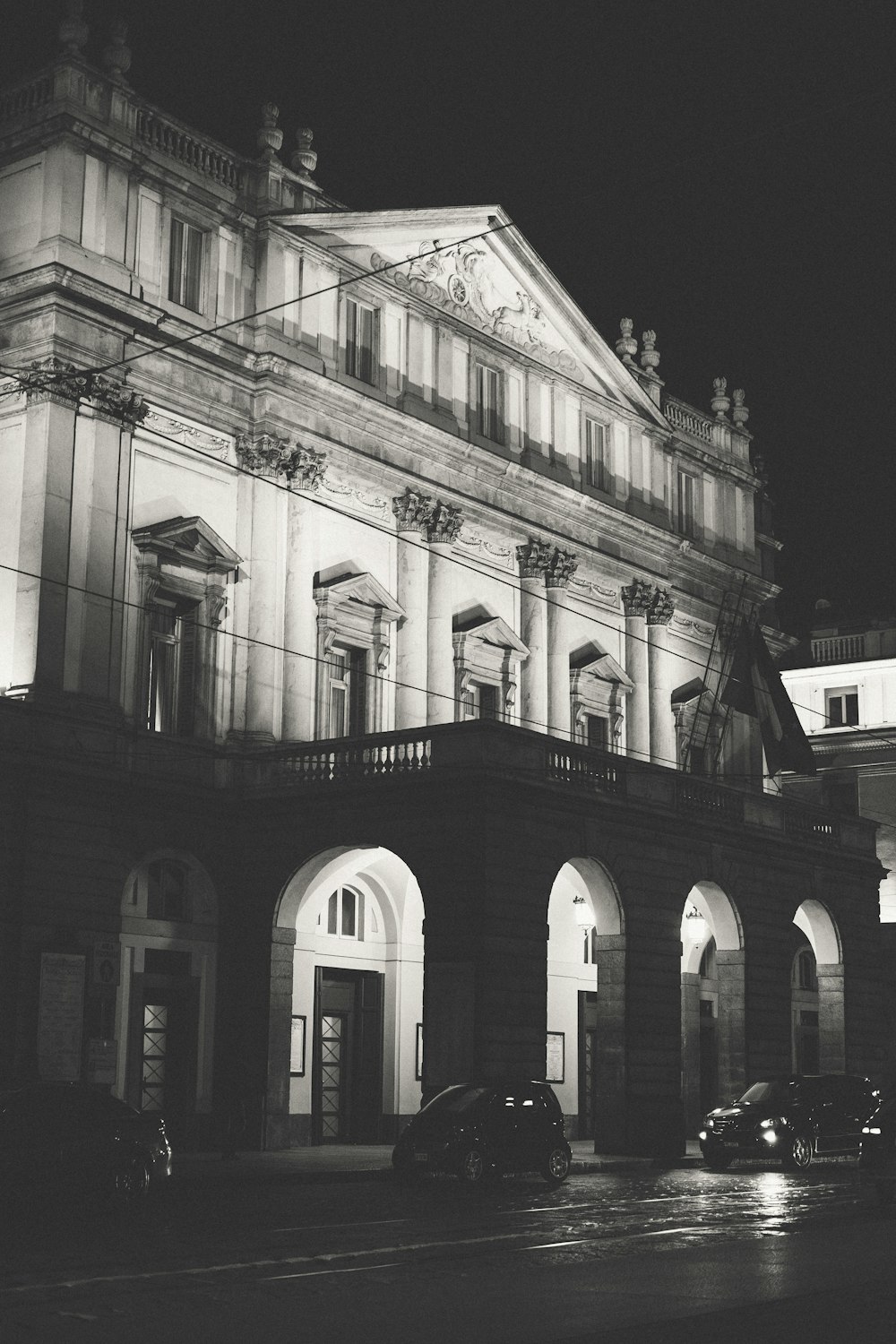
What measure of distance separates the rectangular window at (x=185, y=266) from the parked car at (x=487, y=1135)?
17.6 metres

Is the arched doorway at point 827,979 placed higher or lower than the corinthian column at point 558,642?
lower

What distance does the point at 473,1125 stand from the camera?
2773 cm

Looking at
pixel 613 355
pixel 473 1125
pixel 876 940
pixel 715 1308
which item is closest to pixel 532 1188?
pixel 473 1125

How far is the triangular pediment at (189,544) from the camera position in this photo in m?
35.4

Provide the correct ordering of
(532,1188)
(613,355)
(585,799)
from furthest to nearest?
(613,355)
(585,799)
(532,1188)

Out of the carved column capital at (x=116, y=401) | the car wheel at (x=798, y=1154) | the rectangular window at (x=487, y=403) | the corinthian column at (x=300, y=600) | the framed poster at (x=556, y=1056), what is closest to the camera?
the car wheel at (x=798, y=1154)

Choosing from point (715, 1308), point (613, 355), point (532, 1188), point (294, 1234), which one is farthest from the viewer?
point (613, 355)

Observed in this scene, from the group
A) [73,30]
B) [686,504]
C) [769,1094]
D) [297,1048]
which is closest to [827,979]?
[769,1094]

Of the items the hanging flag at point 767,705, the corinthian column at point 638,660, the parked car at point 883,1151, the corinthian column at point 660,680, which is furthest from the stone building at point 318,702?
the parked car at point 883,1151

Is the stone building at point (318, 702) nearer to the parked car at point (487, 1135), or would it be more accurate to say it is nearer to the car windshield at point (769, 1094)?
the car windshield at point (769, 1094)

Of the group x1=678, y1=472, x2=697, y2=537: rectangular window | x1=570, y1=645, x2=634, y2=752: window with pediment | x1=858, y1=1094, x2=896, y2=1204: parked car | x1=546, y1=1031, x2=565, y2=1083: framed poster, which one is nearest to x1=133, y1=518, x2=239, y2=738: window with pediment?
x1=570, y1=645, x2=634, y2=752: window with pediment

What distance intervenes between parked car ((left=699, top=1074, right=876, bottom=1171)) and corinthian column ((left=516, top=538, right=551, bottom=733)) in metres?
12.5

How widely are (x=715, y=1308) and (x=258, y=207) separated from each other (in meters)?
30.1

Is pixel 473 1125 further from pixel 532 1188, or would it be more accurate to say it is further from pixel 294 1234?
pixel 294 1234
